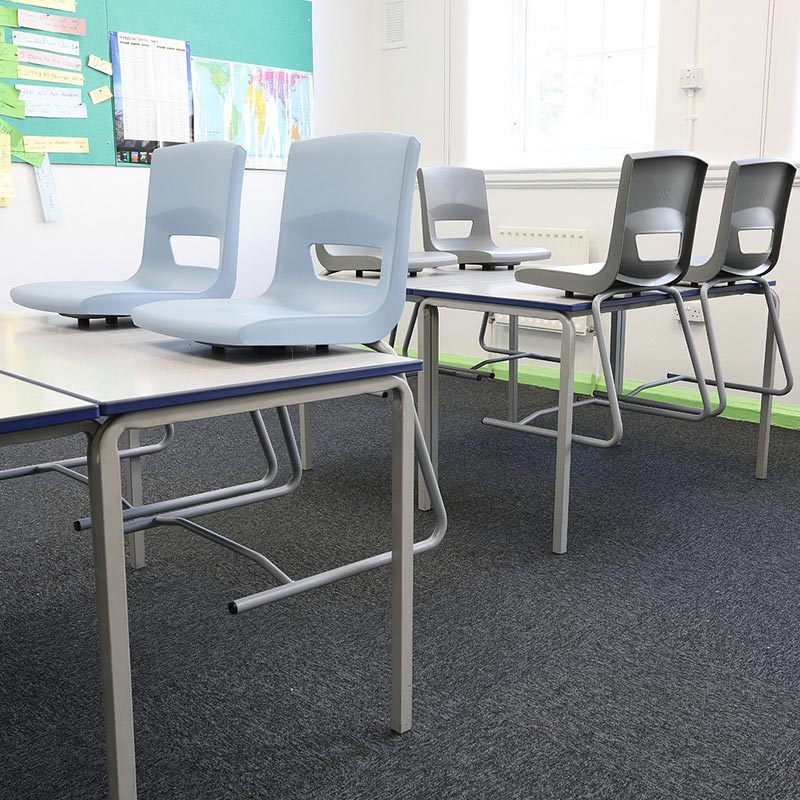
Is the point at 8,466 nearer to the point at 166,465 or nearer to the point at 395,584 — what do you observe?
the point at 166,465

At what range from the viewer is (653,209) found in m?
2.37

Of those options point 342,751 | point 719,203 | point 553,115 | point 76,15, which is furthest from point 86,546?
point 553,115

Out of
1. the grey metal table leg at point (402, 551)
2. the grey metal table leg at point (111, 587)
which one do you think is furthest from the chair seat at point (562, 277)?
the grey metal table leg at point (111, 587)

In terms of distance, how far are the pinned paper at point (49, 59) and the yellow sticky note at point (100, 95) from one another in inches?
4.4

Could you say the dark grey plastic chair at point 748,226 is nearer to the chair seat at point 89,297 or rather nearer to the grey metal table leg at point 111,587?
the chair seat at point 89,297

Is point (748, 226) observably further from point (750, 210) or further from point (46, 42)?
point (46, 42)

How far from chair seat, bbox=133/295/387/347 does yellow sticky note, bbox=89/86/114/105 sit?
113 inches

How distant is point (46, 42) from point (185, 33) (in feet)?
2.43

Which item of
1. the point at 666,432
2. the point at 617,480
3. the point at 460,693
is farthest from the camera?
the point at 666,432

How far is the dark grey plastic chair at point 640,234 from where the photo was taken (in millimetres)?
2303

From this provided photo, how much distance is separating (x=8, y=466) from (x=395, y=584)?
2.22 m

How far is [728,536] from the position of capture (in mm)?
2586

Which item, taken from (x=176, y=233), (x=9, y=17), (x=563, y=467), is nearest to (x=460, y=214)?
(x=563, y=467)

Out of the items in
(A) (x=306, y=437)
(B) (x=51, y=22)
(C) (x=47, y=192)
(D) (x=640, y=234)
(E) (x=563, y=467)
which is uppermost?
(B) (x=51, y=22)
